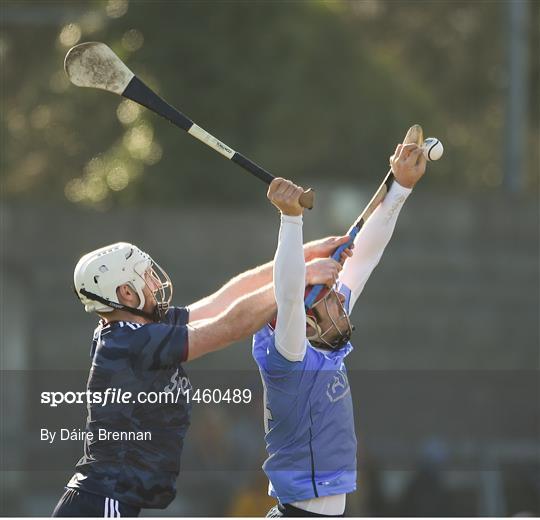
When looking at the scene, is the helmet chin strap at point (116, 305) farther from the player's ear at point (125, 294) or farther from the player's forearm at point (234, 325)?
the player's forearm at point (234, 325)

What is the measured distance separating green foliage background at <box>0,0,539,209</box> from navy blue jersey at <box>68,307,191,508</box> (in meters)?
8.14

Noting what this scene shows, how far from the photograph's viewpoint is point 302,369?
20.4ft

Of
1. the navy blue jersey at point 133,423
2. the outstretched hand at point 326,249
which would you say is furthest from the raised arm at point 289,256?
the outstretched hand at point 326,249

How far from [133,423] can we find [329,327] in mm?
896

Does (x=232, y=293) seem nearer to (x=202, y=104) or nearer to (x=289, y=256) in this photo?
(x=289, y=256)

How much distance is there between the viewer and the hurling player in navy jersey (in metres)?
6.11

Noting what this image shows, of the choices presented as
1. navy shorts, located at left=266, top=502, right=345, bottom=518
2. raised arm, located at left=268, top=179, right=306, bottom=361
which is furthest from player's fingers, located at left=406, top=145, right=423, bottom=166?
navy shorts, located at left=266, top=502, right=345, bottom=518

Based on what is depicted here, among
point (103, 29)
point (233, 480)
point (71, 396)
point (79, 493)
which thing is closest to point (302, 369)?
point (79, 493)

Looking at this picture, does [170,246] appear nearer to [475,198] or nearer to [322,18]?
[475,198]

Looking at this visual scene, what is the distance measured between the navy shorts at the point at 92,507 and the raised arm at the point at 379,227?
1.34 m

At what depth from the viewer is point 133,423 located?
246 inches

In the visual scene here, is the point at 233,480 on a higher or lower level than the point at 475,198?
lower

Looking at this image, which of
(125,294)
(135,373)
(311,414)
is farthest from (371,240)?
(135,373)

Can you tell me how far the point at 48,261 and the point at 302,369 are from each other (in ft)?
25.5
